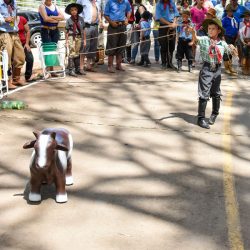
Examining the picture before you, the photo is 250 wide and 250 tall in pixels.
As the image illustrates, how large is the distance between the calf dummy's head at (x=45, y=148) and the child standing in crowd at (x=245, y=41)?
952 centimetres

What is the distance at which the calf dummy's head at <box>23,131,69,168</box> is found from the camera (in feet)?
15.6

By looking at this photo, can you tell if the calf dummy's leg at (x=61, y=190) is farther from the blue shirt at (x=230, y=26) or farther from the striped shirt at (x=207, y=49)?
the blue shirt at (x=230, y=26)

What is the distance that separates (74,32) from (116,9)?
144 centimetres

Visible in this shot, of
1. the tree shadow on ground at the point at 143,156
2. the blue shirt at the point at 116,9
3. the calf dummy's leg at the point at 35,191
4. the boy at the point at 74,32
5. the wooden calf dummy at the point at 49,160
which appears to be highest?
the blue shirt at the point at 116,9

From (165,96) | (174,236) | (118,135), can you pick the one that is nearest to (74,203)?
(174,236)

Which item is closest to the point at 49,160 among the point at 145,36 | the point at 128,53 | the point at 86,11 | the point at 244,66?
the point at 86,11

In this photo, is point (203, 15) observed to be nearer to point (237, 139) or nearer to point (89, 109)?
point (89, 109)

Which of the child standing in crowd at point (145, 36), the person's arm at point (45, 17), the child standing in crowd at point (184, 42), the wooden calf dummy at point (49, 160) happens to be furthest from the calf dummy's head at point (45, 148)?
the child standing in crowd at point (145, 36)

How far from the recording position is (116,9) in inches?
496

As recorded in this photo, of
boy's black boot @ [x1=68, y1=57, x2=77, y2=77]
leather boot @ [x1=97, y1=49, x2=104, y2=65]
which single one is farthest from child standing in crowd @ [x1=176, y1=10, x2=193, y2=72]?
boy's black boot @ [x1=68, y1=57, x2=77, y2=77]

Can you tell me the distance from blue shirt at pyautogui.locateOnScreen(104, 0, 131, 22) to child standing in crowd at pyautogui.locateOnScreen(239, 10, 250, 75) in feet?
10.3

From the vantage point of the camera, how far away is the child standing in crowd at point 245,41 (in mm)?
13203

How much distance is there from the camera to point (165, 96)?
10391 millimetres

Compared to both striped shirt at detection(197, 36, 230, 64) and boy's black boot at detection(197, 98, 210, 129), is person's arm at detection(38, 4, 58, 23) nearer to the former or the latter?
striped shirt at detection(197, 36, 230, 64)
